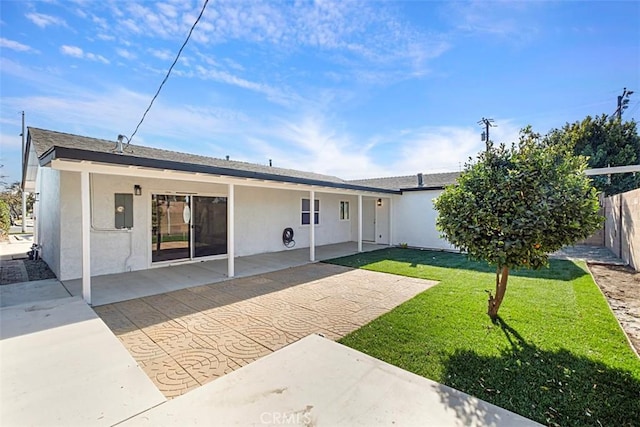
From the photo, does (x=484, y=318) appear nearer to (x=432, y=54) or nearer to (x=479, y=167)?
(x=479, y=167)

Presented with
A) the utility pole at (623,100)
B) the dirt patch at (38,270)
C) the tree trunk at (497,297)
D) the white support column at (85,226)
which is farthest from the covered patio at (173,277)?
the utility pole at (623,100)

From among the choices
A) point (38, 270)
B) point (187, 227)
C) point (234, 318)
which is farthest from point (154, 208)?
point (234, 318)

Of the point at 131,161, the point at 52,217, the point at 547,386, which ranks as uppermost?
the point at 131,161

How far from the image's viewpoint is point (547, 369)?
3207 millimetres

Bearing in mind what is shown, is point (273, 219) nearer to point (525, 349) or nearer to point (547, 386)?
point (525, 349)

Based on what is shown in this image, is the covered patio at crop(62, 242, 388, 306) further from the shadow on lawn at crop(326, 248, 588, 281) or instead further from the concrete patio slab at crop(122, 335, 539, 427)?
the concrete patio slab at crop(122, 335, 539, 427)

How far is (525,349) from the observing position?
3670 mm

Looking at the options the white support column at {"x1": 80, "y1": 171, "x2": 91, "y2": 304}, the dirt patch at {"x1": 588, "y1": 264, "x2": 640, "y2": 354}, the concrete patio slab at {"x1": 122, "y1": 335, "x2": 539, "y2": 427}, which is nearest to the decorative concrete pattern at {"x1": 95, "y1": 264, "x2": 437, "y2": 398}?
the concrete patio slab at {"x1": 122, "y1": 335, "x2": 539, "y2": 427}

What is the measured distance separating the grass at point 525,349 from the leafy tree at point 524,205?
1.10 metres

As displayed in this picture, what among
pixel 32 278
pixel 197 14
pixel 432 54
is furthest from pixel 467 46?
pixel 32 278

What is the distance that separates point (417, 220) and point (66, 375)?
41.4 feet

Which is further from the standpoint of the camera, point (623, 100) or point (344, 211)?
point (623, 100)

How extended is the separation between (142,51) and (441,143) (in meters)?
13.8

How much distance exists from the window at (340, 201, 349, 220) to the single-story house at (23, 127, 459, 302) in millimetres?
1657
